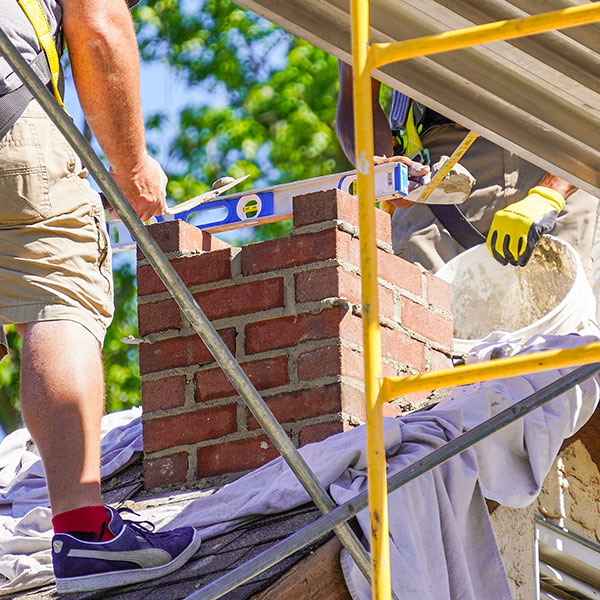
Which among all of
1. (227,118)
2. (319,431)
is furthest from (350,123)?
(227,118)

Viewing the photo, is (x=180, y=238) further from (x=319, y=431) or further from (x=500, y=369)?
(x=500, y=369)

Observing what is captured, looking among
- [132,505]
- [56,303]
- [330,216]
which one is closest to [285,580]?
[56,303]

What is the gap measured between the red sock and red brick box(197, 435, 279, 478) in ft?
3.24

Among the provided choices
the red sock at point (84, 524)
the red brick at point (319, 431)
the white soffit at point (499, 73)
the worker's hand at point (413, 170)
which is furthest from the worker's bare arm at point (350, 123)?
the red sock at point (84, 524)

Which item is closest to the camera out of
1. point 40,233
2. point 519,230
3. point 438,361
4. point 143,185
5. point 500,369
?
point 500,369

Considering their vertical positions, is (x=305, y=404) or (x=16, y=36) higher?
(x=16, y=36)

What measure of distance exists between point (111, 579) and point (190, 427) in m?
1.12

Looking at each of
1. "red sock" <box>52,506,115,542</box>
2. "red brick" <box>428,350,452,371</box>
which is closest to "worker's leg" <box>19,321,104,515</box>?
"red sock" <box>52,506,115,542</box>

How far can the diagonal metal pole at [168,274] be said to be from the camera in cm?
230

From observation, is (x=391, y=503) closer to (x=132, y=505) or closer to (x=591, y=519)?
(x=132, y=505)

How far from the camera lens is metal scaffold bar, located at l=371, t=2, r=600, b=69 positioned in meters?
1.97

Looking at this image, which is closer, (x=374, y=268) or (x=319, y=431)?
(x=374, y=268)

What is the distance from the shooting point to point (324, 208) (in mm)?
3869

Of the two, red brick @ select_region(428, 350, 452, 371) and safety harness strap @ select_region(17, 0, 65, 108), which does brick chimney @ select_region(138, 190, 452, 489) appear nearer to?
red brick @ select_region(428, 350, 452, 371)
